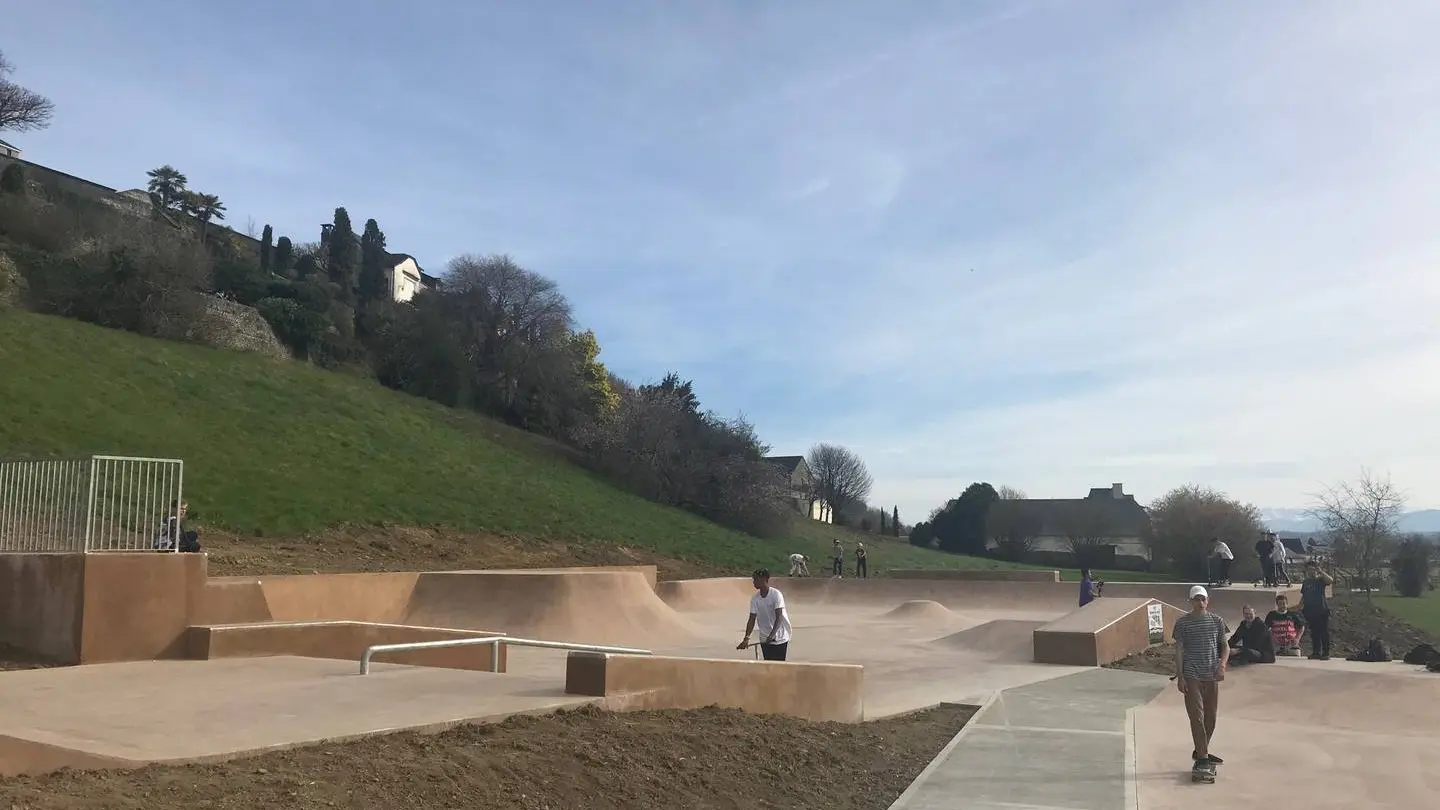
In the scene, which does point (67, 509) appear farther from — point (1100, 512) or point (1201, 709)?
point (1100, 512)

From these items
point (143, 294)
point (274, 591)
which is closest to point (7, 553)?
point (274, 591)

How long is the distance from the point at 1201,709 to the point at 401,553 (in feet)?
74.2

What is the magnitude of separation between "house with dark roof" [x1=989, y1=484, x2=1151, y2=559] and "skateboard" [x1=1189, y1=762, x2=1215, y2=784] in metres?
51.2

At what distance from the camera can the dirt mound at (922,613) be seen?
2478 centimetres

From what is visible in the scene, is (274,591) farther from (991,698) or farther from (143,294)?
(143,294)

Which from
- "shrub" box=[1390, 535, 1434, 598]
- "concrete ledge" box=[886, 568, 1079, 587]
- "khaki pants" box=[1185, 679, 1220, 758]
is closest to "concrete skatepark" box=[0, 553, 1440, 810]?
"khaki pants" box=[1185, 679, 1220, 758]

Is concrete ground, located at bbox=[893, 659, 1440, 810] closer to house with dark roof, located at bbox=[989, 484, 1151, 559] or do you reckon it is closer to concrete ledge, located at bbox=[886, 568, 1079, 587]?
concrete ledge, located at bbox=[886, 568, 1079, 587]

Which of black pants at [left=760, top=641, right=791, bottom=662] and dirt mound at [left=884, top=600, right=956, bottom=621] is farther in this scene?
dirt mound at [left=884, top=600, right=956, bottom=621]

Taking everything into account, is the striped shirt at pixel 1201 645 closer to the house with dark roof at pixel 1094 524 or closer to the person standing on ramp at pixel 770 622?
the person standing on ramp at pixel 770 622

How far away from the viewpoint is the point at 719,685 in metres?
7.88

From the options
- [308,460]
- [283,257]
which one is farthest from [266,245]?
[308,460]

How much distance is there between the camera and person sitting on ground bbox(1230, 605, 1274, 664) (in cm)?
1277

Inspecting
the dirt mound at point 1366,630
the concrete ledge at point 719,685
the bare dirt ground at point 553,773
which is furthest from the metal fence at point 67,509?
the dirt mound at point 1366,630

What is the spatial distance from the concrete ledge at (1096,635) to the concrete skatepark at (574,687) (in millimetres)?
44
